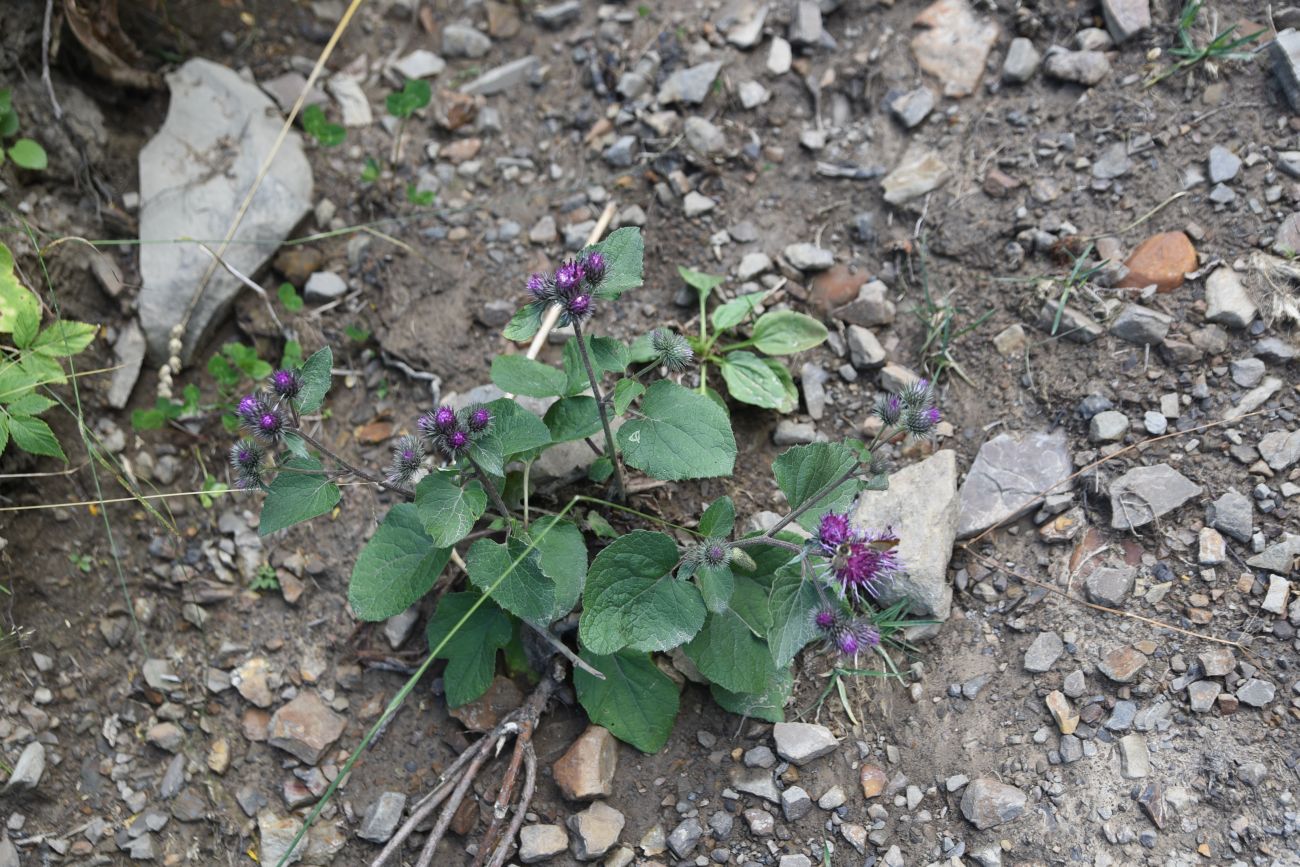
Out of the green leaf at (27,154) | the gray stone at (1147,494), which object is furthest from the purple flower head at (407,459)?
the gray stone at (1147,494)

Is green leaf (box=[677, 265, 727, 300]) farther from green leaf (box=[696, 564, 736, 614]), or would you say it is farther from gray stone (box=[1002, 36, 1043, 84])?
gray stone (box=[1002, 36, 1043, 84])

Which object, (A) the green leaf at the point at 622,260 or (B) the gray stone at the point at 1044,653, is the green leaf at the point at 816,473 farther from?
(B) the gray stone at the point at 1044,653

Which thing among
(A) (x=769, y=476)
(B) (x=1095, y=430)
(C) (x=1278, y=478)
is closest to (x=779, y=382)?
(A) (x=769, y=476)

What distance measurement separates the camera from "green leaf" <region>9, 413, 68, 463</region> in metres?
3.21

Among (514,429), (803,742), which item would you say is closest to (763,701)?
(803,742)

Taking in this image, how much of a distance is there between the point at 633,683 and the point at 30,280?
2904 mm

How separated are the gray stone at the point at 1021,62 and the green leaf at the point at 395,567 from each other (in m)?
3.12

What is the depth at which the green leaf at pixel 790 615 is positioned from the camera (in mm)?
2867

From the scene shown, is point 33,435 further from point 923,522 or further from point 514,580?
point 923,522

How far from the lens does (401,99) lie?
4.49 m

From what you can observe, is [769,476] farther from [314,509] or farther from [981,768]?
[314,509]

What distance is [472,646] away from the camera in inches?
134

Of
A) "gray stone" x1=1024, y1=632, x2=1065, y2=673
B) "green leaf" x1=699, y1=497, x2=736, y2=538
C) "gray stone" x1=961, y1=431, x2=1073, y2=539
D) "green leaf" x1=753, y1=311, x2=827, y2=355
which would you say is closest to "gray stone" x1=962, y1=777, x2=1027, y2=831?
"gray stone" x1=1024, y1=632, x2=1065, y2=673

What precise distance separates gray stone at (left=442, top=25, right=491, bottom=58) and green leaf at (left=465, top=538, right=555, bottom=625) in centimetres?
293
